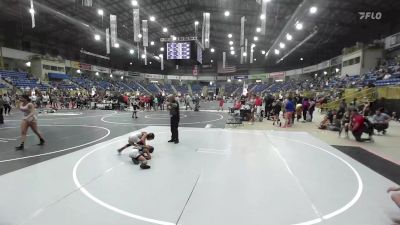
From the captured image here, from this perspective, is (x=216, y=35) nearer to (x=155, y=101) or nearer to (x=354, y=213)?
(x=155, y=101)

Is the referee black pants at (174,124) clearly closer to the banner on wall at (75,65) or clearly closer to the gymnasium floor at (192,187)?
the gymnasium floor at (192,187)

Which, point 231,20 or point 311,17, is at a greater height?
point 231,20

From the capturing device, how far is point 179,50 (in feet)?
49.5

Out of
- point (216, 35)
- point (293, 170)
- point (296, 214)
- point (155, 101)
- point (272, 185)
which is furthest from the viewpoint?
point (216, 35)

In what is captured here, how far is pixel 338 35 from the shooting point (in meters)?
30.9

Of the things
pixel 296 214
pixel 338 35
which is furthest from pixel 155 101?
pixel 338 35

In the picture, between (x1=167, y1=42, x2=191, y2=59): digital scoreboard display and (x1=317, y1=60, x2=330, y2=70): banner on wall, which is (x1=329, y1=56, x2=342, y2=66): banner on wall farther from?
(x1=167, y1=42, x2=191, y2=59): digital scoreboard display

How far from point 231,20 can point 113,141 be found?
2624cm

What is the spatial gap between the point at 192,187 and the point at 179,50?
1171 centimetres

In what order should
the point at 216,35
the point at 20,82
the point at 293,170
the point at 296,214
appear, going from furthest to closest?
1. the point at 216,35
2. the point at 20,82
3. the point at 293,170
4. the point at 296,214

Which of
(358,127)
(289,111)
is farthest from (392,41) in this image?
(358,127)

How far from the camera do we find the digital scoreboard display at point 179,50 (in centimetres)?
1502

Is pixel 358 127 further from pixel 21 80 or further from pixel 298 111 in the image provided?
pixel 21 80

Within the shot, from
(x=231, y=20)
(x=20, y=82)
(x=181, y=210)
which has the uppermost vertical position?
(x=231, y=20)
